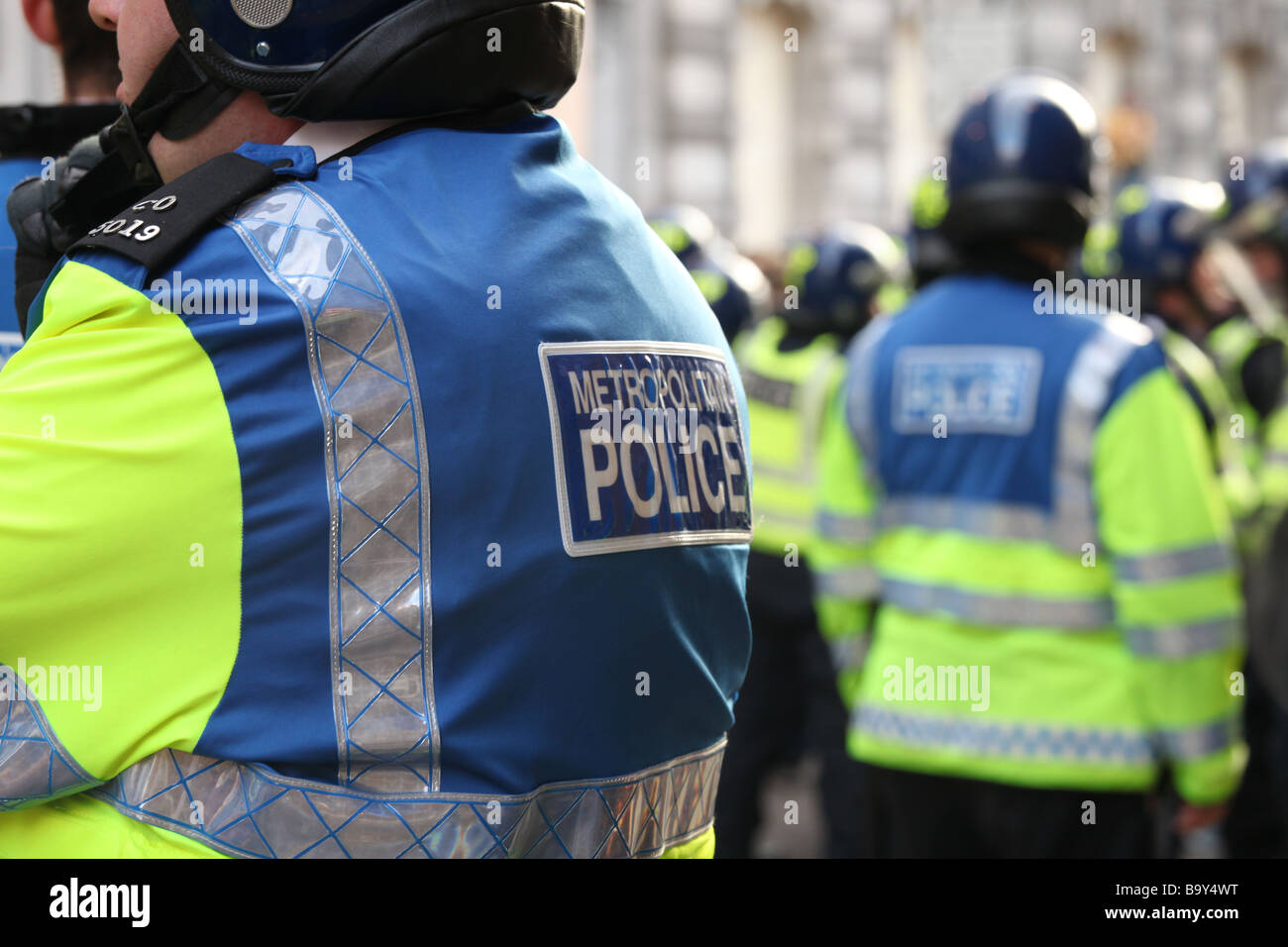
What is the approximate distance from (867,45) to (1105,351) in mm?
17144

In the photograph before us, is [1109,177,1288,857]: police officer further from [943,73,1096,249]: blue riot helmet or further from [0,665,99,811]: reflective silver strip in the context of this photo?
[0,665,99,811]: reflective silver strip

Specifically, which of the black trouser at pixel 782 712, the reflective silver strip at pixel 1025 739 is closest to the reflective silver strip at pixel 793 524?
the black trouser at pixel 782 712

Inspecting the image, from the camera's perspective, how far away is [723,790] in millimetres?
6070

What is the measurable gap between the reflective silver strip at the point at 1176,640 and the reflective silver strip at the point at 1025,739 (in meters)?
0.19

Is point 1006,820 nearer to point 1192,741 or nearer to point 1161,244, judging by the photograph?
point 1192,741

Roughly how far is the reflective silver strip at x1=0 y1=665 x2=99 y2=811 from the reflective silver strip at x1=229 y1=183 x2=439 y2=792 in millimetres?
255

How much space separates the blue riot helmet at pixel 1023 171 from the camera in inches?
151

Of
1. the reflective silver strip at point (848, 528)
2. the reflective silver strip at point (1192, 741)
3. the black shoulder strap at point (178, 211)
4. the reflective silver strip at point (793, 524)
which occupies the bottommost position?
the reflective silver strip at point (1192, 741)

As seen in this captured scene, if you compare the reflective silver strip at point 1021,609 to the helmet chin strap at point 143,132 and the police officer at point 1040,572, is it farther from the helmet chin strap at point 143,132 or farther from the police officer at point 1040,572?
the helmet chin strap at point 143,132

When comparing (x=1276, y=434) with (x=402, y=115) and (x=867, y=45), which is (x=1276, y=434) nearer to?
(x=402, y=115)

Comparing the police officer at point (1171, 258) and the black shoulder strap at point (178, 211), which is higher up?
the police officer at point (1171, 258)

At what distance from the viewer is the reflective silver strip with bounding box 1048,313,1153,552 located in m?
3.52

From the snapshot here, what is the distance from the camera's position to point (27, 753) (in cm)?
150

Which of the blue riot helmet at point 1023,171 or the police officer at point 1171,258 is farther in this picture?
the police officer at point 1171,258
